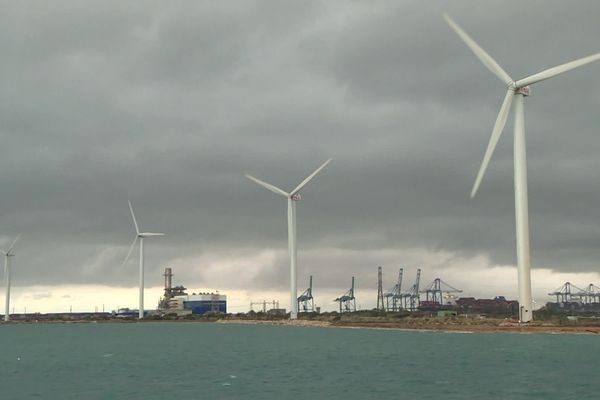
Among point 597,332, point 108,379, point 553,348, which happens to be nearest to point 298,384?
point 108,379

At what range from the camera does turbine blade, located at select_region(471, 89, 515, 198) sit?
127938 millimetres

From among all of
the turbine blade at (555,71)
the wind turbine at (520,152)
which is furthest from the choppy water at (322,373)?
the turbine blade at (555,71)

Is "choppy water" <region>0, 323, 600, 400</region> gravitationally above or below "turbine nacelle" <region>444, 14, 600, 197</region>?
below

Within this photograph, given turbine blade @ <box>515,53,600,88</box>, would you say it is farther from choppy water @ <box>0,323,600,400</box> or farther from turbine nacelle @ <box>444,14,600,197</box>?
choppy water @ <box>0,323,600,400</box>

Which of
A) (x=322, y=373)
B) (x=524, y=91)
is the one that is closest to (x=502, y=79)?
(x=524, y=91)

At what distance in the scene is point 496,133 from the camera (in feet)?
461

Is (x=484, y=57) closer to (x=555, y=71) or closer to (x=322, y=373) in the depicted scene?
(x=555, y=71)

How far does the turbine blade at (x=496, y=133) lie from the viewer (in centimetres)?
12794

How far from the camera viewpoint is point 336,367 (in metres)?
111

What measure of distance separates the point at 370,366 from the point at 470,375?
1931cm

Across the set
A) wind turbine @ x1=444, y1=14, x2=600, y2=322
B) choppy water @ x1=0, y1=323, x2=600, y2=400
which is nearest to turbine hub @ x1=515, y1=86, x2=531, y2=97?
wind turbine @ x1=444, y1=14, x2=600, y2=322

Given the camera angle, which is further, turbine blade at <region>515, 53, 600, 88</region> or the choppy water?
turbine blade at <region>515, 53, 600, 88</region>

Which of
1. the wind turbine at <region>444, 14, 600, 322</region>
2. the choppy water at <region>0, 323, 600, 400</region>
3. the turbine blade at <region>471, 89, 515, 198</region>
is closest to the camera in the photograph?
the choppy water at <region>0, 323, 600, 400</region>

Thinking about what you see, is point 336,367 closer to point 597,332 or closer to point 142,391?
point 142,391
